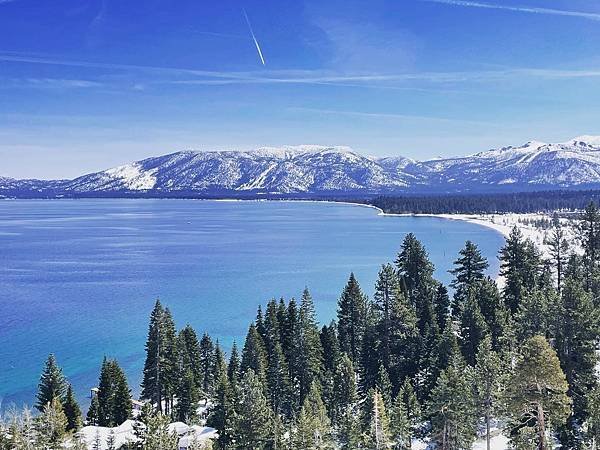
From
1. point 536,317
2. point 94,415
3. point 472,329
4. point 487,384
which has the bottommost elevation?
point 94,415

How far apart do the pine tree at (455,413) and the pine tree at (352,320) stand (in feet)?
73.4

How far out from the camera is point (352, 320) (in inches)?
2296

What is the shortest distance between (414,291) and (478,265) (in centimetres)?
707

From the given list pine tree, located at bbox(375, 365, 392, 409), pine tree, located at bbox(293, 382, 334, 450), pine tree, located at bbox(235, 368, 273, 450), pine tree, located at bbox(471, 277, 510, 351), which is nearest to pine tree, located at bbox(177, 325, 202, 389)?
pine tree, located at bbox(375, 365, 392, 409)

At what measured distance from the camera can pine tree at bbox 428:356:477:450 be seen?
33.4 meters

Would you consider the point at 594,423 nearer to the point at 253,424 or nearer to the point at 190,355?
the point at 253,424

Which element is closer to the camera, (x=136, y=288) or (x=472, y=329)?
(x=472, y=329)

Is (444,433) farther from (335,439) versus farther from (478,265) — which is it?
(478,265)

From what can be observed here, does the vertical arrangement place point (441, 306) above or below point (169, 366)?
above

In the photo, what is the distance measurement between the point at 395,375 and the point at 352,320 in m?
9.42

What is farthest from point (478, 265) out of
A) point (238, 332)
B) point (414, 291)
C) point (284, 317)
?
point (238, 332)

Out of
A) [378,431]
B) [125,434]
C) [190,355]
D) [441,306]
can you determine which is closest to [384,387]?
[378,431]

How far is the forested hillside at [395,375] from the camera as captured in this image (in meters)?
32.9

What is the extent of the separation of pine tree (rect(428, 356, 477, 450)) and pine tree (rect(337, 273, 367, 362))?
22366 millimetres
